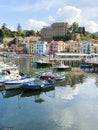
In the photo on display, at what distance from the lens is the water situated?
2111 cm

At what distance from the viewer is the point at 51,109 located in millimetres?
25578

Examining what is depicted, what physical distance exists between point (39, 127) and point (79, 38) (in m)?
131

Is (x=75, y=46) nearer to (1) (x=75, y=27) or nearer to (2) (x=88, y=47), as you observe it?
(2) (x=88, y=47)

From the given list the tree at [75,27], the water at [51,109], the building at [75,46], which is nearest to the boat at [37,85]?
the water at [51,109]

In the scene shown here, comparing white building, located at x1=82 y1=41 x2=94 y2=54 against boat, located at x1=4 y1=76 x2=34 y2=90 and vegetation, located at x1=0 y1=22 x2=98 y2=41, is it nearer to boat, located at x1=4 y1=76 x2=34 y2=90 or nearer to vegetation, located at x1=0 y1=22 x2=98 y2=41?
vegetation, located at x1=0 y1=22 x2=98 y2=41

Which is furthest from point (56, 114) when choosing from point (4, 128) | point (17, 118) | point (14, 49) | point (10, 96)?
point (14, 49)

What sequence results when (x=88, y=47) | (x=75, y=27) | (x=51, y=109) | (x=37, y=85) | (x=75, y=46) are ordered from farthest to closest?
(x=75, y=27)
(x=75, y=46)
(x=88, y=47)
(x=37, y=85)
(x=51, y=109)

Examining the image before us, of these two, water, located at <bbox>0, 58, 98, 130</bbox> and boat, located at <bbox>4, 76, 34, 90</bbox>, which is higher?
boat, located at <bbox>4, 76, 34, 90</bbox>

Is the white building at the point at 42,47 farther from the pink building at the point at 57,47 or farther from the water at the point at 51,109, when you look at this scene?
the water at the point at 51,109

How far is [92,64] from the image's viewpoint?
64062mm

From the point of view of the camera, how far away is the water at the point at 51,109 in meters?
21.1

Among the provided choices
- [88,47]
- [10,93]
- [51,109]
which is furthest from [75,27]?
[51,109]

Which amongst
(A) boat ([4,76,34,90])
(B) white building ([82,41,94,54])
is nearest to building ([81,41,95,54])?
(B) white building ([82,41,94,54])

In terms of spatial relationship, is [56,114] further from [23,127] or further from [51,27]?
[51,27]
